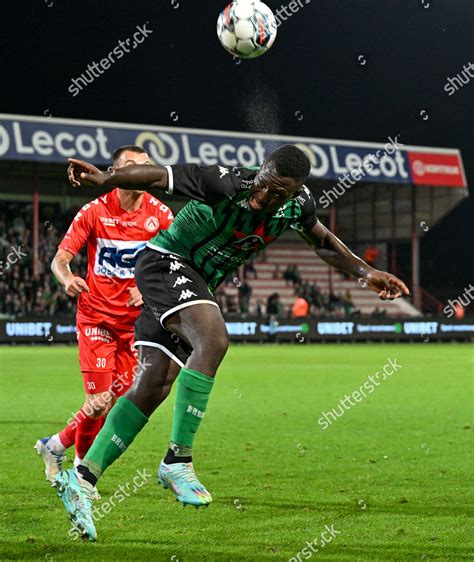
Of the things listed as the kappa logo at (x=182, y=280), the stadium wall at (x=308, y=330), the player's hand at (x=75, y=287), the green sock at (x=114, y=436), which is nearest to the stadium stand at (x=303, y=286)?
the stadium wall at (x=308, y=330)

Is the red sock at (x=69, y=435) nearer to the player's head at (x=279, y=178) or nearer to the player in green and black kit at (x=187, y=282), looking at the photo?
the player in green and black kit at (x=187, y=282)

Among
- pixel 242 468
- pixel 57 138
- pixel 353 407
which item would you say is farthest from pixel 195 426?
pixel 57 138

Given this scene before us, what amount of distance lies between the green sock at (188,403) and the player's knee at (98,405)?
177 centimetres

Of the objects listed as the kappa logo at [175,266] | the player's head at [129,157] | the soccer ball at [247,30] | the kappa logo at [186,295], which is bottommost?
the kappa logo at [186,295]

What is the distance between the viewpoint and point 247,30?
23.8 ft

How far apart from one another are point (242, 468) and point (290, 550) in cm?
310

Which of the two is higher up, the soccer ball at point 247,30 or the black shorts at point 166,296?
the soccer ball at point 247,30

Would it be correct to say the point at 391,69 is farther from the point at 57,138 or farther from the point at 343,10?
the point at 57,138

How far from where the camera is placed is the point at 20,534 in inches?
203

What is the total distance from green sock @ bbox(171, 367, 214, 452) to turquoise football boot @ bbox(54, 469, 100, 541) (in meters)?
0.54

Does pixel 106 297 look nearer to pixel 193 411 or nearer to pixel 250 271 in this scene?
pixel 193 411

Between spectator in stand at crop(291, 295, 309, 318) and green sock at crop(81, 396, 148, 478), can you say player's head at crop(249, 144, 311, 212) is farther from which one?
spectator in stand at crop(291, 295, 309, 318)

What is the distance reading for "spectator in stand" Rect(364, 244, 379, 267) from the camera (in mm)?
46188

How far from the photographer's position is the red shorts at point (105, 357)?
6.73 m
